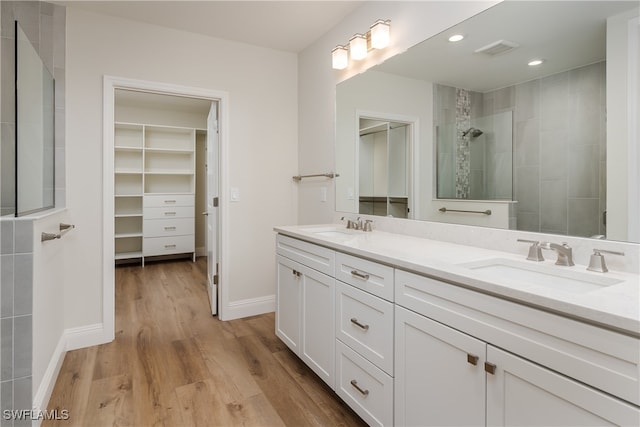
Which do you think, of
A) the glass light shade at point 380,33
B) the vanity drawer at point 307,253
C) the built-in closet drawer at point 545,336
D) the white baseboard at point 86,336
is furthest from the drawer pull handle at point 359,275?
the white baseboard at point 86,336

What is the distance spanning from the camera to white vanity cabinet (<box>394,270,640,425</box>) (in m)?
0.77

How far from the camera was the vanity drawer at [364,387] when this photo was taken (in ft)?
4.71

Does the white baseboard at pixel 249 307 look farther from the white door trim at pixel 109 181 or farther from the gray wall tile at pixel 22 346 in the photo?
the gray wall tile at pixel 22 346

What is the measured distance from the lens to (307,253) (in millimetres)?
2049

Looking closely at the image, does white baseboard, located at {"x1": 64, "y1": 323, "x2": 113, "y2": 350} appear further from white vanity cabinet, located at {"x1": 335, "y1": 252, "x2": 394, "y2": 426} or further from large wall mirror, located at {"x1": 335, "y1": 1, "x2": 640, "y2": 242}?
large wall mirror, located at {"x1": 335, "y1": 1, "x2": 640, "y2": 242}

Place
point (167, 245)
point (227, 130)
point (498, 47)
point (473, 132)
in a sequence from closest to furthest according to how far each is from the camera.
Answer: point (498, 47) → point (473, 132) → point (227, 130) → point (167, 245)

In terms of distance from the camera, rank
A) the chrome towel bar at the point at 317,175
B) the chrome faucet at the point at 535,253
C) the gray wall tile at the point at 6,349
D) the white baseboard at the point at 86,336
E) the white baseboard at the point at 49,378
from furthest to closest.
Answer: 1. the chrome towel bar at the point at 317,175
2. the white baseboard at the point at 86,336
3. the white baseboard at the point at 49,378
4. the gray wall tile at the point at 6,349
5. the chrome faucet at the point at 535,253

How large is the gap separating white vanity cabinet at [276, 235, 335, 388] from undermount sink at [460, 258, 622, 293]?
0.77 meters

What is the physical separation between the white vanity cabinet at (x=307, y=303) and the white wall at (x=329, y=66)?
743mm

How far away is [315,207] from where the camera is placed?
Answer: 3094mm

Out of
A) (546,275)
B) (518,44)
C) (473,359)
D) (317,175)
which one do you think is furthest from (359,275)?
(317,175)

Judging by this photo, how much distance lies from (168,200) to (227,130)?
2795 mm

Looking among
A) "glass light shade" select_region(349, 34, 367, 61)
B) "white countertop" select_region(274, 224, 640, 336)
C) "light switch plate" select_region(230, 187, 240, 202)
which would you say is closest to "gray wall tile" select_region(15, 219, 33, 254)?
"white countertop" select_region(274, 224, 640, 336)

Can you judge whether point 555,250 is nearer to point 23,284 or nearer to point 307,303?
point 307,303
